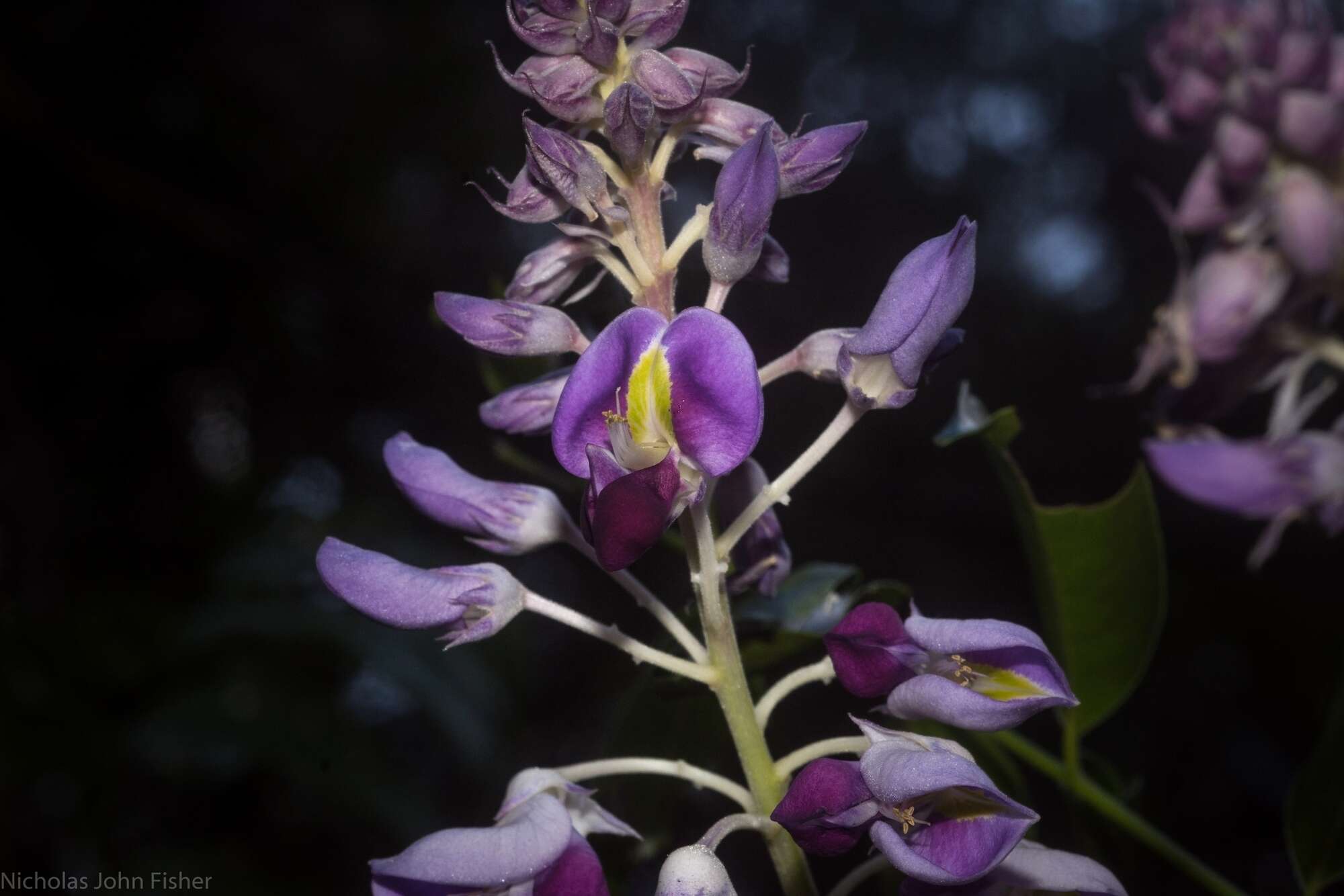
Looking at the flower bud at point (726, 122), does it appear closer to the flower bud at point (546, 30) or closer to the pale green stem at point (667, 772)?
the flower bud at point (546, 30)

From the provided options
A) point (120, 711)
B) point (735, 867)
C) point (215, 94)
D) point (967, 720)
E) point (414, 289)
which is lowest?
point (735, 867)

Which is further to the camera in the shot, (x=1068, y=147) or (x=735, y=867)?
(x=1068, y=147)

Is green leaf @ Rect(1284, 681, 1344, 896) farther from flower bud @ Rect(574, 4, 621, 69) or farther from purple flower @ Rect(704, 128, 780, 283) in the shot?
flower bud @ Rect(574, 4, 621, 69)

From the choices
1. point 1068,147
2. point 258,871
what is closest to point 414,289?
point 258,871

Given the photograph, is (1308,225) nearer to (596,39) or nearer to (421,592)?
(596,39)

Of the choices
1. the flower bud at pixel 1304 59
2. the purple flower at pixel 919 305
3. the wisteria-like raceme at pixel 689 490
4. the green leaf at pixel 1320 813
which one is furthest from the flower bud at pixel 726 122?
the flower bud at pixel 1304 59

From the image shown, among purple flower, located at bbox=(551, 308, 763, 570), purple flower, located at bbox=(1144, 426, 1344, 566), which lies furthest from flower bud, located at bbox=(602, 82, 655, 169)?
purple flower, located at bbox=(1144, 426, 1344, 566)

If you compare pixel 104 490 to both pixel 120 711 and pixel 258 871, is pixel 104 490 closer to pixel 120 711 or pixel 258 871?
pixel 120 711

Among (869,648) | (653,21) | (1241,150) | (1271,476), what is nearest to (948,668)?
(869,648)
